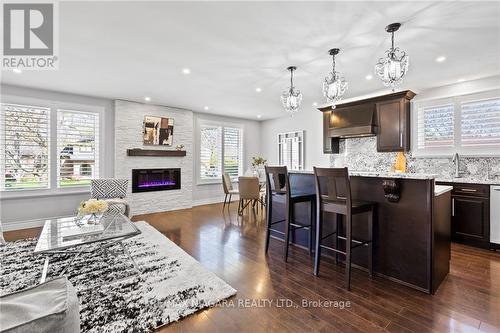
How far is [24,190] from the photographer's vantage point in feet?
14.6

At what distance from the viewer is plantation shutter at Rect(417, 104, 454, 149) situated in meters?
4.21

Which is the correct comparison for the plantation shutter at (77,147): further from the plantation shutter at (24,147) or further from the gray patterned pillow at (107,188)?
the gray patterned pillow at (107,188)

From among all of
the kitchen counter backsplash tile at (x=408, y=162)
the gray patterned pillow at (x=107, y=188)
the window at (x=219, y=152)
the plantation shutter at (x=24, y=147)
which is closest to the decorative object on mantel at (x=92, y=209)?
the gray patterned pillow at (x=107, y=188)

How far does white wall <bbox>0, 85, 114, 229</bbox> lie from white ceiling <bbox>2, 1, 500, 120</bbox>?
0.85 feet

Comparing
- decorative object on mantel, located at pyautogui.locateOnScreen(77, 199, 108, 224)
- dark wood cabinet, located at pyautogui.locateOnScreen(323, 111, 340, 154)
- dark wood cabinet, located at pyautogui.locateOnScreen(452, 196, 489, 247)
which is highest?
dark wood cabinet, located at pyautogui.locateOnScreen(323, 111, 340, 154)

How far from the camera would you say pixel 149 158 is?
19.2 feet

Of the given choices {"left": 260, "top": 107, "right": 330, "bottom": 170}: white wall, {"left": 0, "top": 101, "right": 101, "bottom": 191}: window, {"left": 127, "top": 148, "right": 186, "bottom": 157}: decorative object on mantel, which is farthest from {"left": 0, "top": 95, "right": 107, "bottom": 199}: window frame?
{"left": 260, "top": 107, "right": 330, "bottom": 170}: white wall

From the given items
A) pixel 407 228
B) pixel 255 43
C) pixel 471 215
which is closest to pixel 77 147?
pixel 255 43

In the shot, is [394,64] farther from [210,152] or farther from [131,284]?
[210,152]

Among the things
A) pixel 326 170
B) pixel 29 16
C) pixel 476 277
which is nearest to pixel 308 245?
pixel 326 170

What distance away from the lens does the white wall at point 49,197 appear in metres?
4.34

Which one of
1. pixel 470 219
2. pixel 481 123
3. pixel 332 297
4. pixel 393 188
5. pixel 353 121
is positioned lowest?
pixel 332 297

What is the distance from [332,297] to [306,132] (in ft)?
16.4

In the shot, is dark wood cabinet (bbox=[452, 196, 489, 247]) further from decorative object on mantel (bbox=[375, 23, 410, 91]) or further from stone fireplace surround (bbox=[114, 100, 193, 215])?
stone fireplace surround (bbox=[114, 100, 193, 215])
